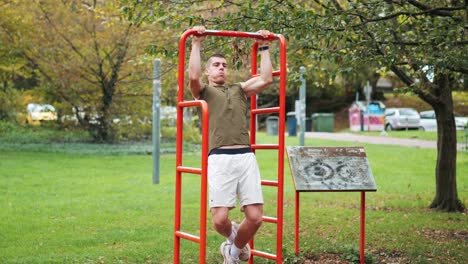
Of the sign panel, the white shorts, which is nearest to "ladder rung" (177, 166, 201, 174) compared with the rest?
the white shorts

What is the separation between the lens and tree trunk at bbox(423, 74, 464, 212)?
11625 mm

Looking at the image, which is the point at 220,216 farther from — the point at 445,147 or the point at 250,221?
the point at 445,147

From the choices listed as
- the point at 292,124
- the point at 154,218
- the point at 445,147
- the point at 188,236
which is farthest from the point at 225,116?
the point at 292,124

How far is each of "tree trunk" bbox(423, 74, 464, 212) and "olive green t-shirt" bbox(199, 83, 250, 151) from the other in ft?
19.3

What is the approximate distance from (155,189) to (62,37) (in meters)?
11.0

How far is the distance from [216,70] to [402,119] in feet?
122

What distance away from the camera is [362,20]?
897 centimetres

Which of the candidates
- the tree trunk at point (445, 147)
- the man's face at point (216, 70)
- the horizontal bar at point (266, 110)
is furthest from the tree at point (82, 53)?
the man's face at point (216, 70)

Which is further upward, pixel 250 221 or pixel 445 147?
pixel 445 147

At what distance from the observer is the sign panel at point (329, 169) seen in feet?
25.4

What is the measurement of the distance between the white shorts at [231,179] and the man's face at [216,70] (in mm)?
706

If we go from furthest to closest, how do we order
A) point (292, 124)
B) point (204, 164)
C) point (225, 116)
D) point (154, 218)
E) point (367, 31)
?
1. point (292, 124)
2. point (154, 218)
3. point (367, 31)
4. point (225, 116)
5. point (204, 164)

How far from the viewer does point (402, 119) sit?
139 feet

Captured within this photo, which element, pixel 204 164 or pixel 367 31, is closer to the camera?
pixel 204 164
